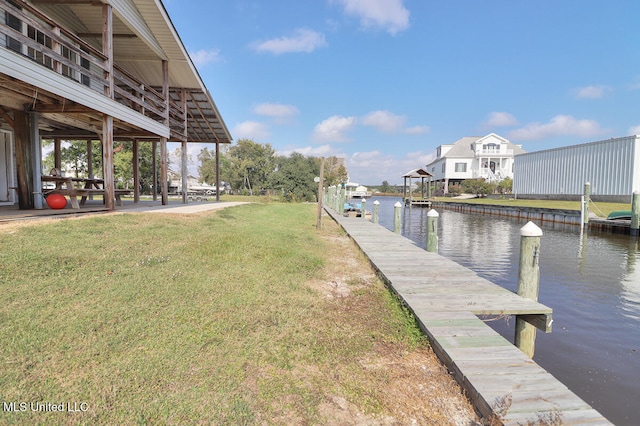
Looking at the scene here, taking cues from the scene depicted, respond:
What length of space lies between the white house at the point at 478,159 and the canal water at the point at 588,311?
39041 millimetres

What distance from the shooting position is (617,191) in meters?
26.1

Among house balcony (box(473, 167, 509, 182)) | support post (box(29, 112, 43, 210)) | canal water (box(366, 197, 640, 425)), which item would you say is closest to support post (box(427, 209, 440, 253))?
canal water (box(366, 197, 640, 425))

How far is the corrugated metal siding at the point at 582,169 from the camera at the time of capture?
2479 centimetres

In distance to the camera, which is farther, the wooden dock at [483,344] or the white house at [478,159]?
the white house at [478,159]

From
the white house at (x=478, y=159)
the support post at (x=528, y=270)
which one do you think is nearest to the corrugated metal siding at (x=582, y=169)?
the white house at (x=478, y=159)

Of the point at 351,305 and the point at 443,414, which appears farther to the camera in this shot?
the point at 351,305

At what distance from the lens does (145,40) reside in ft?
37.6

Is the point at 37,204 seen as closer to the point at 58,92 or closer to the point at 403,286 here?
the point at 58,92

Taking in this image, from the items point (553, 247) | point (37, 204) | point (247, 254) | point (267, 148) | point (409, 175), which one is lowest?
point (553, 247)

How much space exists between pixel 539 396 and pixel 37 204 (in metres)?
12.0

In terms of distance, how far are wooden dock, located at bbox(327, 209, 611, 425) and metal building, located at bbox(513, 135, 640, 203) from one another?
90.1 ft

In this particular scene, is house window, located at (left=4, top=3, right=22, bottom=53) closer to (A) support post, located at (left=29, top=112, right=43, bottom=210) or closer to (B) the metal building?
(A) support post, located at (left=29, top=112, right=43, bottom=210)

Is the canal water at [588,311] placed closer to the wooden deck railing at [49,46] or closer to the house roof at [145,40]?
the wooden deck railing at [49,46]

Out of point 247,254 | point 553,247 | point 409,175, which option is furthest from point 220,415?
point 409,175
